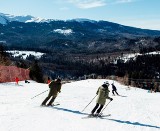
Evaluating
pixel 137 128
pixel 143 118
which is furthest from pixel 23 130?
pixel 143 118

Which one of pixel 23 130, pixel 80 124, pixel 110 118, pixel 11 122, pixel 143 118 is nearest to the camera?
pixel 23 130

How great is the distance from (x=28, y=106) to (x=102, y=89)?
4174 millimetres

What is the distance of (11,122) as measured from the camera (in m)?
12.3

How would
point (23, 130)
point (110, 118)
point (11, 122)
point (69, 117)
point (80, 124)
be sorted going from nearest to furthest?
point (23, 130)
point (11, 122)
point (80, 124)
point (69, 117)
point (110, 118)

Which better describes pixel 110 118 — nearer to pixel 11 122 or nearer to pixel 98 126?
pixel 98 126

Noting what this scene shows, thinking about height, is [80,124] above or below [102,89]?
below

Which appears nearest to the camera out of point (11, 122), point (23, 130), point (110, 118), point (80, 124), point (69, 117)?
point (23, 130)

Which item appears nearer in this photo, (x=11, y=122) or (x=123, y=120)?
(x=11, y=122)

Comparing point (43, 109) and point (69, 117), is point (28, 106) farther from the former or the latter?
point (69, 117)

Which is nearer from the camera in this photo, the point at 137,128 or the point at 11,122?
the point at 11,122

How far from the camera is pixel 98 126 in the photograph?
13.1 metres

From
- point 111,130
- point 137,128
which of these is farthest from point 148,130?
point 111,130

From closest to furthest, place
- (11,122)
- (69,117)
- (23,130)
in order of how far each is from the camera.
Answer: (23,130) → (11,122) → (69,117)

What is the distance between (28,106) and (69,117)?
3.23 meters
